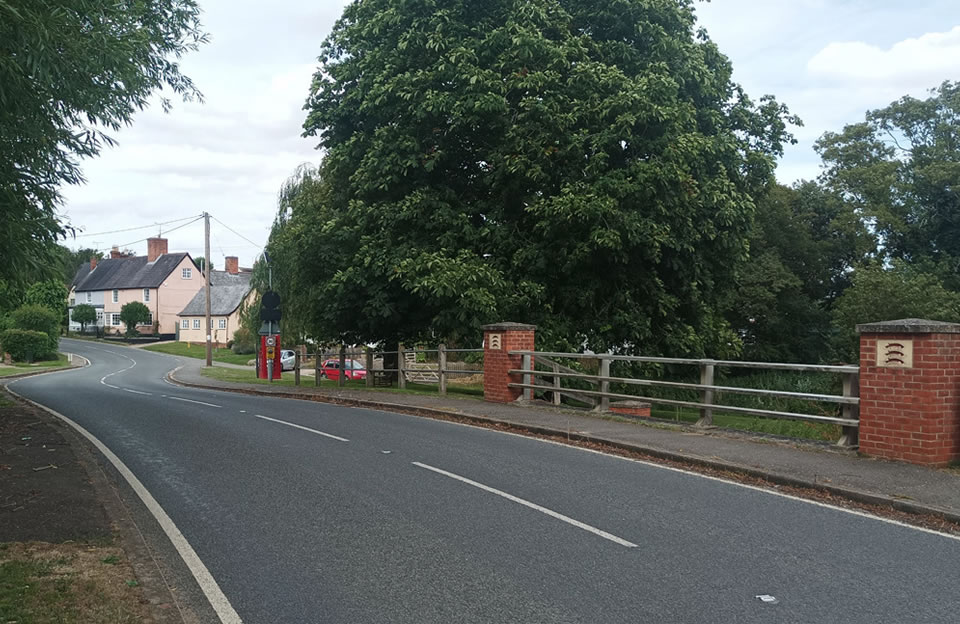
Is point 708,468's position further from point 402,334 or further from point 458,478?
point 402,334

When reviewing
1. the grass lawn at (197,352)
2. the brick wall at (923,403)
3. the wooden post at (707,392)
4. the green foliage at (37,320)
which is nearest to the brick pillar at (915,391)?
the brick wall at (923,403)

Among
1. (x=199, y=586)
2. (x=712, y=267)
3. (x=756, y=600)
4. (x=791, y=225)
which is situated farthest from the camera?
(x=791, y=225)

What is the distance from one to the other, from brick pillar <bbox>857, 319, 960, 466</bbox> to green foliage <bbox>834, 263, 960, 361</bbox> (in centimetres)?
2478

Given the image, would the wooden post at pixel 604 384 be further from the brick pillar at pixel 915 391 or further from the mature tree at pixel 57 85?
the mature tree at pixel 57 85

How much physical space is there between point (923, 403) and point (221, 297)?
261 ft

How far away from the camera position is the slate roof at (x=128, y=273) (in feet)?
284

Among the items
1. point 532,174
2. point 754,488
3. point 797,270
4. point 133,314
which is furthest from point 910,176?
point 133,314

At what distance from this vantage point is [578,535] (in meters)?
6.42

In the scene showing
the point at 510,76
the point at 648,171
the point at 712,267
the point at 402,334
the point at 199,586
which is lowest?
the point at 199,586

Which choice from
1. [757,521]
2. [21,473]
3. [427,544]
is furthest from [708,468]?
[21,473]

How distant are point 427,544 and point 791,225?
4069 cm

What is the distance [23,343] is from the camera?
55.0 metres

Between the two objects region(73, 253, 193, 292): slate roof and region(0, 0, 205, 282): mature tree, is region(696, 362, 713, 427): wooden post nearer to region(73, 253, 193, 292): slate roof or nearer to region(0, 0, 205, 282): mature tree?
region(0, 0, 205, 282): mature tree

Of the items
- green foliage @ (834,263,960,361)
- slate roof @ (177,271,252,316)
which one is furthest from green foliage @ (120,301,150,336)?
green foliage @ (834,263,960,361)
